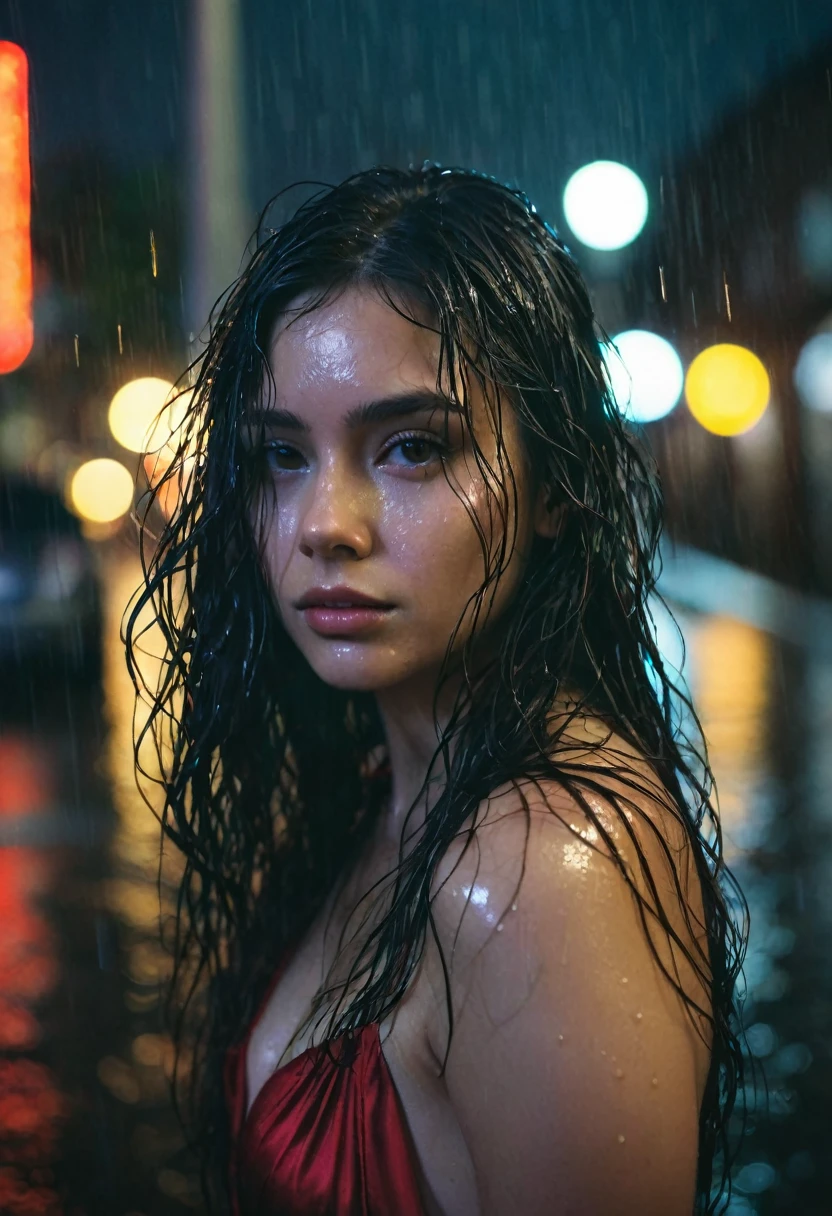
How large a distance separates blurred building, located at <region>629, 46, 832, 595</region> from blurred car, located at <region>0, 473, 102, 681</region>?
12.7 m

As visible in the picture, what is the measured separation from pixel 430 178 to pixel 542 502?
0.50m

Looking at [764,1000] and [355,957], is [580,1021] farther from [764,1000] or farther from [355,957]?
[764,1000]

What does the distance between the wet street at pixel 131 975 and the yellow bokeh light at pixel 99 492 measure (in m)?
10.1

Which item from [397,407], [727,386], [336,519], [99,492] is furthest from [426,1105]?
[727,386]

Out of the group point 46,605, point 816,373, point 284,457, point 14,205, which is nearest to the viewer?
point 284,457

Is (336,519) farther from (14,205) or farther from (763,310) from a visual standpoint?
(763,310)

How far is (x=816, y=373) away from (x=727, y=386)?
1.69m

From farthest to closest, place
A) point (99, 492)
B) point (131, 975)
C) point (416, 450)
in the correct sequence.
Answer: point (99, 492) < point (131, 975) < point (416, 450)

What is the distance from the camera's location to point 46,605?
12953 mm

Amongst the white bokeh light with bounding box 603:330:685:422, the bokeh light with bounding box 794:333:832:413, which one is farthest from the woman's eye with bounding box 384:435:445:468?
the bokeh light with bounding box 794:333:832:413

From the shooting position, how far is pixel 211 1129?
2.12 metres

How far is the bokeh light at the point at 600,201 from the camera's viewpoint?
224 inches

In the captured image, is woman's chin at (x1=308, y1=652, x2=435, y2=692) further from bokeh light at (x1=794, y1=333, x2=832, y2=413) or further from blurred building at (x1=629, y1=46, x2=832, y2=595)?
bokeh light at (x1=794, y1=333, x2=832, y2=413)

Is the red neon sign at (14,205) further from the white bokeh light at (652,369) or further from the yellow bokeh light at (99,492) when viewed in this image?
the white bokeh light at (652,369)
